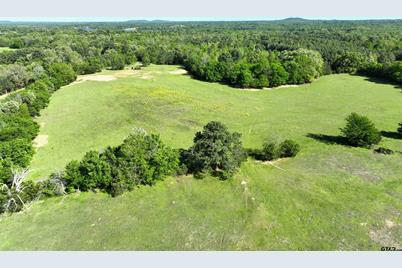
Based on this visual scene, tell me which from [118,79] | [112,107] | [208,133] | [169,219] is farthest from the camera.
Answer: [118,79]

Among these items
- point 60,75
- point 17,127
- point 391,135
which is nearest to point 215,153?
point 17,127

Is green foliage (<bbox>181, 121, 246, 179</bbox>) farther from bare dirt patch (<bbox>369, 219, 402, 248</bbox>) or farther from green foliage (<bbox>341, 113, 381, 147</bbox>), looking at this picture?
green foliage (<bbox>341, 113, 381, 147</bbox>)

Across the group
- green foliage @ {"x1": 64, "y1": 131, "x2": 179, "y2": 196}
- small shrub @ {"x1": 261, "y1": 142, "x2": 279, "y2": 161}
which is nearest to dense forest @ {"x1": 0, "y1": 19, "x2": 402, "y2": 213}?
green foliage @ {"x1": 64, "y1": 131, "x2": 179, "y2": 196}

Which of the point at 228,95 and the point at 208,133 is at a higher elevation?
the point at 208,133

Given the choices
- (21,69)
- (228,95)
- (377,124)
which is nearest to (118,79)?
(21,69)

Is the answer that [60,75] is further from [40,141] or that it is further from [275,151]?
[275,151]

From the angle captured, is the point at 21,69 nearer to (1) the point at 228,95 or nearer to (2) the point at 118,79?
(2) the point at 118,79

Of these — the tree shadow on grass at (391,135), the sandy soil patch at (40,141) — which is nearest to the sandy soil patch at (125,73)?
the sandy soil patch at (40,141)
